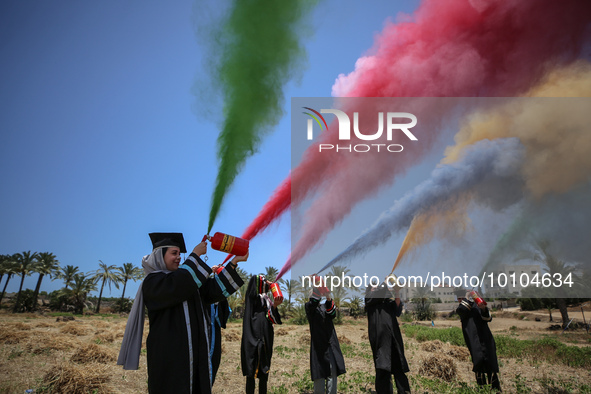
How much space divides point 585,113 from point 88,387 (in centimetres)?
2192

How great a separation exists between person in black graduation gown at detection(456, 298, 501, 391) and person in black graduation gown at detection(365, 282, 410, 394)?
2001mm

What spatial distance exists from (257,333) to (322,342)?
1483mm

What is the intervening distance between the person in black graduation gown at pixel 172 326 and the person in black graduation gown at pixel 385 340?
14.8 ft

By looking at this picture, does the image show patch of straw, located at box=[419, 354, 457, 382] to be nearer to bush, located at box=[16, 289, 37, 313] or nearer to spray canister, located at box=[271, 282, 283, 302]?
spray canister, located at box=[271, 282, 283, 302]

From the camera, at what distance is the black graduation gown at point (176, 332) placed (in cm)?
344

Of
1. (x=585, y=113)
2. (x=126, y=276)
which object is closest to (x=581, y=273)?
(x=585, y=113)

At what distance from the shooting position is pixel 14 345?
13148 mm

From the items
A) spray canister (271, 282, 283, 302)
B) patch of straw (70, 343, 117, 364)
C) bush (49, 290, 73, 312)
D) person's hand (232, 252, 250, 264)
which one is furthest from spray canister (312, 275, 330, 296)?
bush (49, 290, 73, 312)

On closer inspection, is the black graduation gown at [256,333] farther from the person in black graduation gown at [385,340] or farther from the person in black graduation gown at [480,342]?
the person in black graduation gown at [480,342]

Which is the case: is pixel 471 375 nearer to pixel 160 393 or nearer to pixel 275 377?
pixel 275 377

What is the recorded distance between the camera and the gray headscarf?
3.66 metres

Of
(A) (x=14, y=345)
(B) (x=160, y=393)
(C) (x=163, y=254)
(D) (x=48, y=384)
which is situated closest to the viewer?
(B) (x=160, y=393)

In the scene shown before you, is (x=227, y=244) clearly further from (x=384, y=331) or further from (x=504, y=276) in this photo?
(x=504, y=276)

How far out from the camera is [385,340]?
7.38 metres
